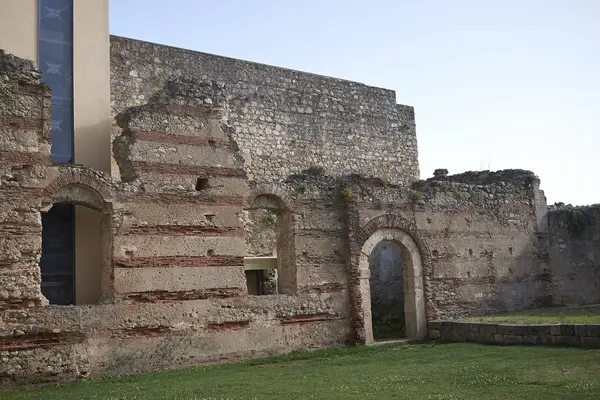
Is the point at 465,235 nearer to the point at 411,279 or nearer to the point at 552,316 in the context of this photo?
the point at 411,279

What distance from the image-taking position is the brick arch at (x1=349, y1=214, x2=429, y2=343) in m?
13.2

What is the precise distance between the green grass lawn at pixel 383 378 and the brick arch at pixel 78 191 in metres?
2.91

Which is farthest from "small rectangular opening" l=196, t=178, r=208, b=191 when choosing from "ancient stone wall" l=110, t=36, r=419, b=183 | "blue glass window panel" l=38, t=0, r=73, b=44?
"ancient stone wall" l=110, t=36, r=419, b=183

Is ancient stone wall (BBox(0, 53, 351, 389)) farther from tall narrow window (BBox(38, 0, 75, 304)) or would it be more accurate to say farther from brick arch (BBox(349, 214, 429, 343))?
tall narrow window (BBox(38, 0, 75, 304))

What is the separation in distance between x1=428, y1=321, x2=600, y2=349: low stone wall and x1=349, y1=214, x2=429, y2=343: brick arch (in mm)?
470

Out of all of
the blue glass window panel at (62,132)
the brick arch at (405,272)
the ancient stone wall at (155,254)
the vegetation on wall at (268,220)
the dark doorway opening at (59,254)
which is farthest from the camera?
the vegetation on wall at (268,220)

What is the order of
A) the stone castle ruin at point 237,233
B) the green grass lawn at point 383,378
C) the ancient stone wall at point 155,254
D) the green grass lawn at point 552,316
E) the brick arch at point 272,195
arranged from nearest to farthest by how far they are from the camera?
the green grass lawn at point 383,378 → the ancient stone wall at point 155,254 → the stone castle ruin at point 237,233 → the green grass lawn at point 552,316 → the brick arch at point 272,195

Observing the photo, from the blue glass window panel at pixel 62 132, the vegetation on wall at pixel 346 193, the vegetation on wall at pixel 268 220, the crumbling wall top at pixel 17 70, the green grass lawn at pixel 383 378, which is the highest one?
the crumbling wall top at pixel 17 70

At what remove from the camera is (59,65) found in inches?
479

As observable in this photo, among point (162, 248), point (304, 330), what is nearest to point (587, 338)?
point (304, 330)

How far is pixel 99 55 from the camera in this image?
12.6m

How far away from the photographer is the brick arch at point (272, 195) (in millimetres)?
12352

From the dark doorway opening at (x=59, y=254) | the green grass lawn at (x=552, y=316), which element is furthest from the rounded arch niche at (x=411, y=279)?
the dark doorway opening at (x=59, y=254)

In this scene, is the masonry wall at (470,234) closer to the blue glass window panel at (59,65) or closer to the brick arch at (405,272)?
the brick arch at (405,272)
